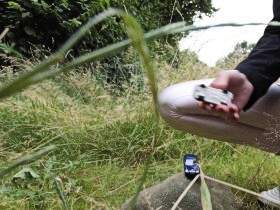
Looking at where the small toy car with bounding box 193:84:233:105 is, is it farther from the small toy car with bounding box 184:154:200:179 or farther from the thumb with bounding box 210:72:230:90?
the small toy car with bounding box 184:154:200:179

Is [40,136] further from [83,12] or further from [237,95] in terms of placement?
[83,12]

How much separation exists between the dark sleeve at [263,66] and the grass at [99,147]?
19.7 inches

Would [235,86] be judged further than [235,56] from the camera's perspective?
No

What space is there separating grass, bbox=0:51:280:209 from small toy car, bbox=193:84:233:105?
649 millimetres

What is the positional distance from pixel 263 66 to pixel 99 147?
1.20 m

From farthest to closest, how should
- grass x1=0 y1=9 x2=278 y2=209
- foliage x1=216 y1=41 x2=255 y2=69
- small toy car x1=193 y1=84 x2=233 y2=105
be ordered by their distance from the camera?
foliage x1=216 y1=41 x2=255 y2=69 → grass x1=0 y1=9 x2=278 y2=209 → small toy car x1=193 y1=84 x2=233 y2=105

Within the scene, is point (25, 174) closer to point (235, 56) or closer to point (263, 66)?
point (263, 66)

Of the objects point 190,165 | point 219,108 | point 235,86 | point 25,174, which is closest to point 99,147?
point 25,174

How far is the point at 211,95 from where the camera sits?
1.88 metres

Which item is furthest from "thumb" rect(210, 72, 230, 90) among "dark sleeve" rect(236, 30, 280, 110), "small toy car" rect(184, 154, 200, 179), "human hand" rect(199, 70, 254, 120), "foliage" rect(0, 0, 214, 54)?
"foliage" rect(0, 0, 214, 54)

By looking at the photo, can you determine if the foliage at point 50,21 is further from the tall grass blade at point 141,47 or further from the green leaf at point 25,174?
the tall grass blade at point 141,47

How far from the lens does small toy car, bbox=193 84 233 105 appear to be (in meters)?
1.81

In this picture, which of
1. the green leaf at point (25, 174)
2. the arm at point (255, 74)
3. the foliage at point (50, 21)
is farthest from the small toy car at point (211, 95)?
the foliage at point (50, 21)

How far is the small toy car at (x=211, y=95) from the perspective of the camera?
1814 millimetres
